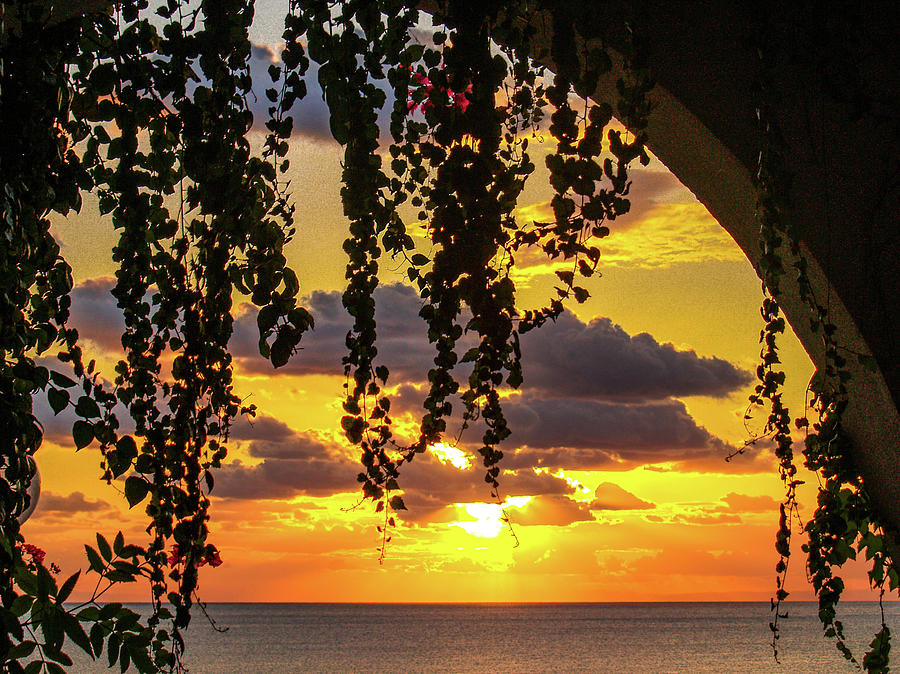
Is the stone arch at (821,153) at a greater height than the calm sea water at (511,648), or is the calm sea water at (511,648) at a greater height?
the stone arch at (821,153)

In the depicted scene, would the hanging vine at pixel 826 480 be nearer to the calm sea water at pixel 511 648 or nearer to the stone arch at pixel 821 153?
the stone arch at pixel 821 153

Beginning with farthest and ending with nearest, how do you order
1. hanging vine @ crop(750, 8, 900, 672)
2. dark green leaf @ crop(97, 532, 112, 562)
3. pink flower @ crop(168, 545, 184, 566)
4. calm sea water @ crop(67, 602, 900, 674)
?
calm sea water @ crop(67, 602, 900, 674)
hanging vine @ crop(750, 8, 900, 672)
pink flower @ crop(168, 545, 184, 566)
dark green leaf @ crop(97, 532, 112, 562)

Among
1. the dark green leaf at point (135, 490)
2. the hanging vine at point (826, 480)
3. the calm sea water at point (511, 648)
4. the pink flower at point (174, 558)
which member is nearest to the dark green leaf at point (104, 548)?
the dark green leaf at point (135, 490)

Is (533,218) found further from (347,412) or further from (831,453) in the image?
(831,453)

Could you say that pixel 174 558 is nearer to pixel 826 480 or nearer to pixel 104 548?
pixel 104 548

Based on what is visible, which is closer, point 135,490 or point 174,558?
point 135,490

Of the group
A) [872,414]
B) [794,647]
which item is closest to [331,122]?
[872,414]

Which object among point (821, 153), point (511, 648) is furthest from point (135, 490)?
point (511, 648)

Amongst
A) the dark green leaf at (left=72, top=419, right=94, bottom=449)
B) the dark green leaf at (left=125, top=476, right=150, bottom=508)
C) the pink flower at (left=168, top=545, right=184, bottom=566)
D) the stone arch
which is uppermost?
the stone arch

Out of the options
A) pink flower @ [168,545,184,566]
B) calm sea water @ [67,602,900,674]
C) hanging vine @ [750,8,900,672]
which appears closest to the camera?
pink flower @ [168,545,184,566]

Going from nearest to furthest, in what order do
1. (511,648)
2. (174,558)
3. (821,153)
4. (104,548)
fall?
(104,548) → (174,558) → (821,153) → (511,648)

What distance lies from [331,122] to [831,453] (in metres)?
1.43

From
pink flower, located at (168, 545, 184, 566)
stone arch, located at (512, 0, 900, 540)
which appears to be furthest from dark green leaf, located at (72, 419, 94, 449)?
stone arch, located at (512, 0, 900, 540)

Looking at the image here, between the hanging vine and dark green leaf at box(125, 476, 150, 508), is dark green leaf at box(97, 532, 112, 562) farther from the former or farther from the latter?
the hanging vine
